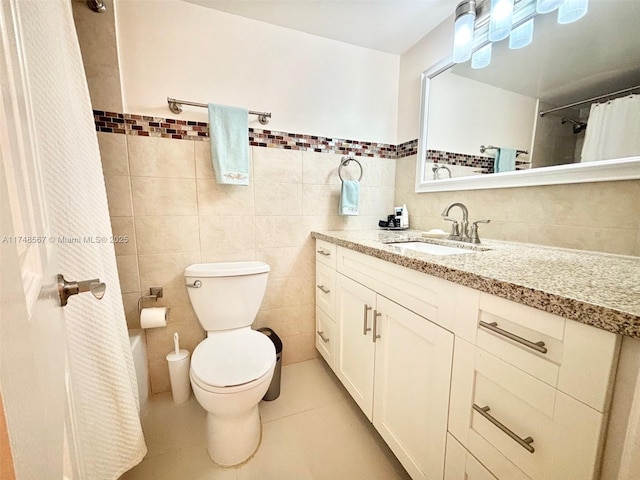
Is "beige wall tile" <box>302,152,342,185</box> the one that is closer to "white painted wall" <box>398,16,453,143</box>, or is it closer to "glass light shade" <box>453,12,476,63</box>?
"white painted wall" <box>398,16,453,143</box>

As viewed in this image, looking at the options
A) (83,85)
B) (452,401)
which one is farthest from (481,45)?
(83,85)

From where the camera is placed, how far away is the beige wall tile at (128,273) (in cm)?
134

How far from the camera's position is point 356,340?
48.9 inches

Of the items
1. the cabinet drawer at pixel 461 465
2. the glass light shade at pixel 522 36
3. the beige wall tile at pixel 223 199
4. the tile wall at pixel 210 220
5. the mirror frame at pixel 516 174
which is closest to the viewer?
the cabinet drawer at pixel 461 465

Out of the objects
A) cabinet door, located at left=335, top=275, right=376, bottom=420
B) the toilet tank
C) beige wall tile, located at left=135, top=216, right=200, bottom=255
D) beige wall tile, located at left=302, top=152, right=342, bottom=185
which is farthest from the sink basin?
beige wall tile, located at left=135, top=216, right=200, bottom=255

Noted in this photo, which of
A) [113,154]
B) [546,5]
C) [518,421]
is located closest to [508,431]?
[518,421]

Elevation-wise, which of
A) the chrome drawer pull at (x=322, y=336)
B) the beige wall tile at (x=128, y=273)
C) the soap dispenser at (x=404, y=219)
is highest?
the soap dispenser at (x=404, y=219)

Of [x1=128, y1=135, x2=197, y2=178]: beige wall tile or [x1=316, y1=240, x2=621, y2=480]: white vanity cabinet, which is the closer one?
[x1=316, y1=240, x2=621, y2=480]: white vanity cabinet

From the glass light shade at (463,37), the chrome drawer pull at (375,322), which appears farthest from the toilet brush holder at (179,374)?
the glass light shade at (463,37)

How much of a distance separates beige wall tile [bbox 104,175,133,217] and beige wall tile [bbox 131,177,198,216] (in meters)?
0.02

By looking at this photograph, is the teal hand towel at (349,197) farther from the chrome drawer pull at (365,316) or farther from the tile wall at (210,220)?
the chrome drawer pull at (365,316)

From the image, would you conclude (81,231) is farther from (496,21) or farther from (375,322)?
(496,21)

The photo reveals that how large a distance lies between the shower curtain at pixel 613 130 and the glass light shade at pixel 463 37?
0.67 metres

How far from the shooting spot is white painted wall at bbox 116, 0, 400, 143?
1286 millimetres
